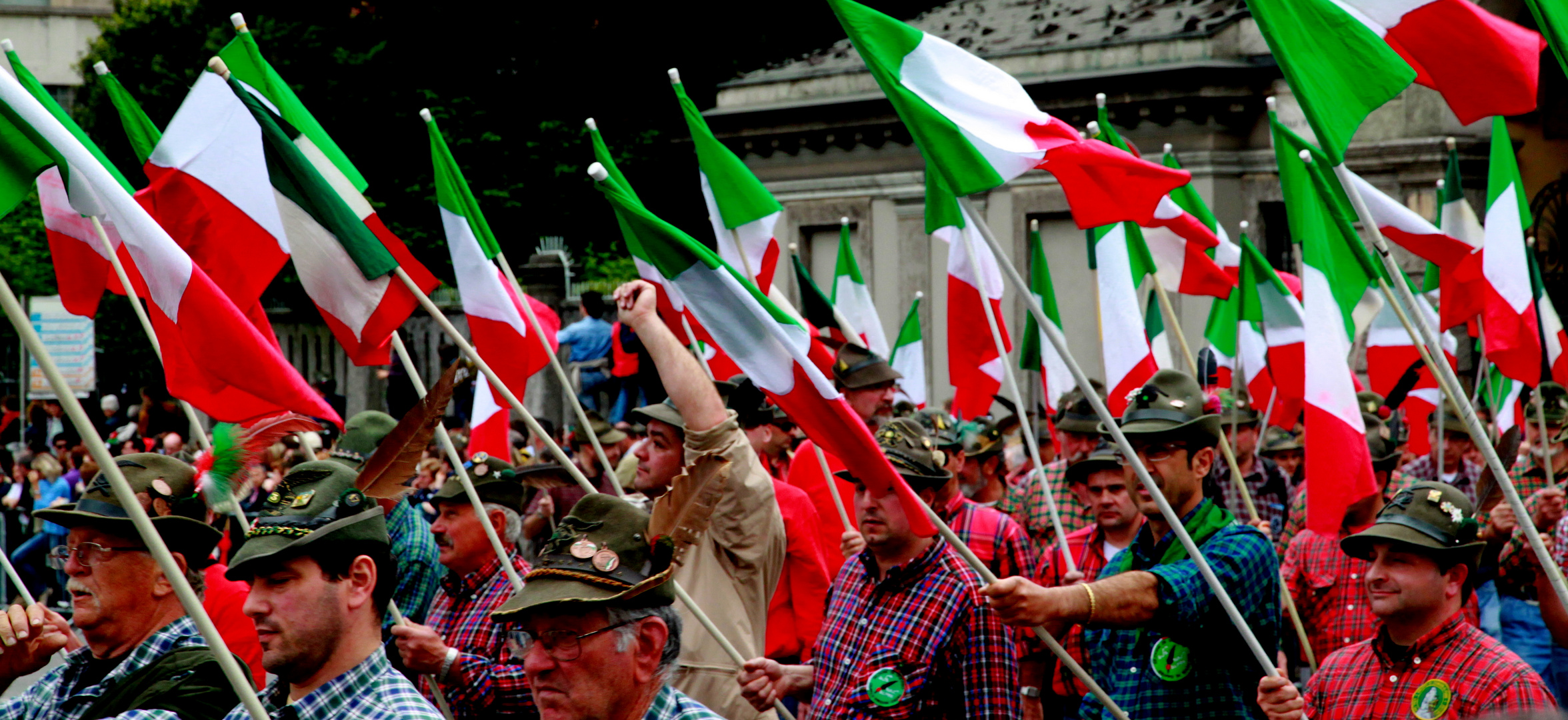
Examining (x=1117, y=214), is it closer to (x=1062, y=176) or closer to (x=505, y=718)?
(x=1062, y=176)

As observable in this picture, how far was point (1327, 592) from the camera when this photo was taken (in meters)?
7.66

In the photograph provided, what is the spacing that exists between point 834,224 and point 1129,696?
17.3 meters

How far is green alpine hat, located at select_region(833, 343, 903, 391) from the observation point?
852cm

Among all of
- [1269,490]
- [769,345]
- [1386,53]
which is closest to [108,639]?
[769,345]

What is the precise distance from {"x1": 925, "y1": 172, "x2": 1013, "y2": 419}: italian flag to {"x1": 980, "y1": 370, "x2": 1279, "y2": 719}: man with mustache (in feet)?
10.6

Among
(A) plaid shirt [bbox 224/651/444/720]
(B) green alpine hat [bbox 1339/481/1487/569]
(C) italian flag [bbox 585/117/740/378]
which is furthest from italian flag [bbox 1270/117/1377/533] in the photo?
(A) plaid shirt [bbox 224/651/444/720]

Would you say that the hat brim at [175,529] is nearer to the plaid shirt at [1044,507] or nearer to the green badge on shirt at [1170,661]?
the green badge on shirt at [1170,661]

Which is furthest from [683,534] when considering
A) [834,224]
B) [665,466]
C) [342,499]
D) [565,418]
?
[565,418]

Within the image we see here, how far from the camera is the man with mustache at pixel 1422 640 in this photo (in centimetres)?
514

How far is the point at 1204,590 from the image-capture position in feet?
17.1

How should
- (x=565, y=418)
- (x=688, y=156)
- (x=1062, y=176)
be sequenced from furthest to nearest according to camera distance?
(x=688, y=156), (x=565, y=418), (x=1062, y=176)

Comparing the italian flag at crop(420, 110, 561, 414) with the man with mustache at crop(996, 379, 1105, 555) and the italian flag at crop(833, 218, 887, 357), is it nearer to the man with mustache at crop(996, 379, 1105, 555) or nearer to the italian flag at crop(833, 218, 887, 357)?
the man with mustache at crop(996, 379, 1105, 555)

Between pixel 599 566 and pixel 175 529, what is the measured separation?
2.00 metres

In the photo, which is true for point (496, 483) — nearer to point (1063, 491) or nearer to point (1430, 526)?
point (1063, 491)
